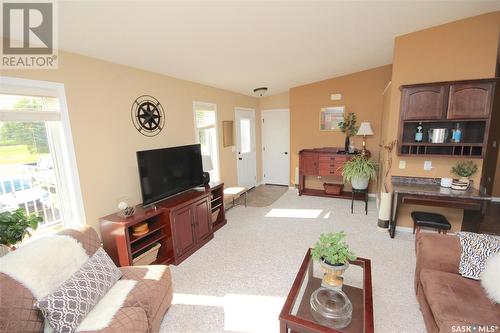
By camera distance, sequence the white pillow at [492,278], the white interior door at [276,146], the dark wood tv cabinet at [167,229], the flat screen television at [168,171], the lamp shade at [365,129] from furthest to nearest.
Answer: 1. the white interior door at [276,146]
2. the lamp shade at [365,129]
3. the flat screen television at [168,171]
4. the dark wood tv cabinet at [167,229]
5. the white pillow at [492,278]

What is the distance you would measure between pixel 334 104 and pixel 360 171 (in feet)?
5.63

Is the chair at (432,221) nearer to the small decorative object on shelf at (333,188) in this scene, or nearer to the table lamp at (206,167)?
the small decorative object on shelf at (333,188)

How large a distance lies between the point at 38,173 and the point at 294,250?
2848 millimetres

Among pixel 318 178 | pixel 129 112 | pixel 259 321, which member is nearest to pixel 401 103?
pixel 318 178

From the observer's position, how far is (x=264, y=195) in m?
5.48

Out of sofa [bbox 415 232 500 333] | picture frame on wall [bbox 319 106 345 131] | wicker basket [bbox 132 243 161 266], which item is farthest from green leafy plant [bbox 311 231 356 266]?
picture frame on wall [bbox 319 106 345 131]

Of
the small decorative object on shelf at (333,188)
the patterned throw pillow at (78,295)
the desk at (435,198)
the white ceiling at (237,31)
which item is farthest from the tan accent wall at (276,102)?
the patterned throw pillow at (78,295)

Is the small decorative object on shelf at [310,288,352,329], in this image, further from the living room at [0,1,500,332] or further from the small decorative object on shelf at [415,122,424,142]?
the small decorative object on shelf at [415,122,424,142]

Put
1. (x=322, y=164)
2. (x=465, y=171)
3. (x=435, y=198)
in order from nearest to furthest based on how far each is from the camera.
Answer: (x=435, y=198) → (x=465, y=171) → (x=322, y=164)

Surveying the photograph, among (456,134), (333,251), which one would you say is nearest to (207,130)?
(333,251)

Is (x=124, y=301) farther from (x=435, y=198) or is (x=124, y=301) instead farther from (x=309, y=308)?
(x=435, y=198)

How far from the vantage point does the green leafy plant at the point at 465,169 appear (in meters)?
2.99

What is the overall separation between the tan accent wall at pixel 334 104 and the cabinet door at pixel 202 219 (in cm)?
305

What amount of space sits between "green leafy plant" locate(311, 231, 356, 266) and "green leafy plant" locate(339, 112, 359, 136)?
3841mm
